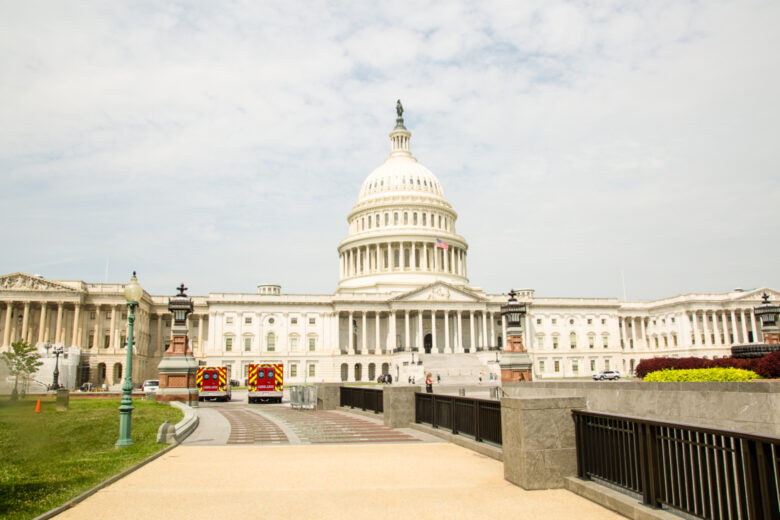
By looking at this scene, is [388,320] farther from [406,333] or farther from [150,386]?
[150,386]

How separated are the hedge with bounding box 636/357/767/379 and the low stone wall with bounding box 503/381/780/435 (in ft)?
27.5

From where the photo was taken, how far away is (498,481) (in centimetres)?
1225

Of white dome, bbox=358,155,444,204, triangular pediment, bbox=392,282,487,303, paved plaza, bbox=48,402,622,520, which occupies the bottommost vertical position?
paved plaza, bbox=48,402,622,520

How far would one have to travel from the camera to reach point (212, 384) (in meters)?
49.2

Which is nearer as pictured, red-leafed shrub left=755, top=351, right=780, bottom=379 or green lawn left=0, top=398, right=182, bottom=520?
green lawn left=0, top=398, right=182, bottom=520

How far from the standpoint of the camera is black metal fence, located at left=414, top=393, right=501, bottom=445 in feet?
53.5

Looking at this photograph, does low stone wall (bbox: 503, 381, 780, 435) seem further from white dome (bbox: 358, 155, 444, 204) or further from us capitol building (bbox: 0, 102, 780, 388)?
white dome (bbox: 358, 155, 444, 204)

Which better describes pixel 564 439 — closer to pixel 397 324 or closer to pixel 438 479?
pixel 438 479

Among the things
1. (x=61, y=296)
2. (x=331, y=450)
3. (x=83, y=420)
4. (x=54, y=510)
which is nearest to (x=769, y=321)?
(x=331, y=450)

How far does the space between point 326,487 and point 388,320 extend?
293ft

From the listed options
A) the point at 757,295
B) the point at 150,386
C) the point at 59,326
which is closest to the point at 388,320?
the point at 150,386

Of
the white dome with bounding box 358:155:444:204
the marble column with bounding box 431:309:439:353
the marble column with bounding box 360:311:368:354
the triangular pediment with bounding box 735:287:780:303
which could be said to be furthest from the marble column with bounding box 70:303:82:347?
the triangular pediment with bounding box 735:287:780:303

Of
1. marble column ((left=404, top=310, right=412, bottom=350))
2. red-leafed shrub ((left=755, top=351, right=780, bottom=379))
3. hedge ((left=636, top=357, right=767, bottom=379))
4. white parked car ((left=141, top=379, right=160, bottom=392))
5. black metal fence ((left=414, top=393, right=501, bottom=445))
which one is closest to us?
black metal fence ((left=414, top=393, right=501, bottom=445))

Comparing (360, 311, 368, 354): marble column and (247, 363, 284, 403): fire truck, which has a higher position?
(360, 311, 368, 354): marble column
